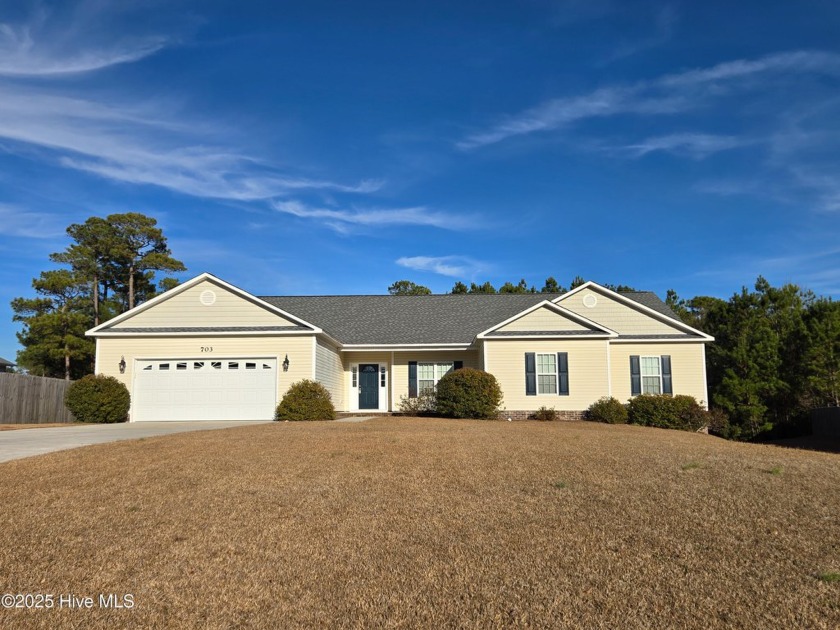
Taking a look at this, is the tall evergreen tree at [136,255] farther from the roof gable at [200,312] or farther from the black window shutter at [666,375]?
the black window shutter at [666,375]

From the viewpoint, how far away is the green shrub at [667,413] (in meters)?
20.8

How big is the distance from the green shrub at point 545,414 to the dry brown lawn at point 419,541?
11005 millimetres

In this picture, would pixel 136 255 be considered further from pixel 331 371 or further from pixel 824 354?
pixel 824 354

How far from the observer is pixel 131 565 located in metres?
4.95

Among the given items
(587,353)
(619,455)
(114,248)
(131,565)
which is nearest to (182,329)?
(587,353)

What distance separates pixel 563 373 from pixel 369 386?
7826mm

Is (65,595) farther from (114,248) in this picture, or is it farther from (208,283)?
(114,248)

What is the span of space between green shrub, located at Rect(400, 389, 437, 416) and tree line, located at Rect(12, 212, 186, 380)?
22.1 metres

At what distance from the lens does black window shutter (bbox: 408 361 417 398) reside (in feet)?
78.2

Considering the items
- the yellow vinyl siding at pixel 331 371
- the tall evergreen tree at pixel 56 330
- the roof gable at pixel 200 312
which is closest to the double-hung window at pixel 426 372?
the yellow vinyl siding at pixel 331 371

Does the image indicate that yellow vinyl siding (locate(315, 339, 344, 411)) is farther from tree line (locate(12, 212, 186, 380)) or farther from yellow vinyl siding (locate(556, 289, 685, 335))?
tree line (locate(12, 212, 186, 380))

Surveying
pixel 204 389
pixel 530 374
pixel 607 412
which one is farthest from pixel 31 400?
pixel 607 412

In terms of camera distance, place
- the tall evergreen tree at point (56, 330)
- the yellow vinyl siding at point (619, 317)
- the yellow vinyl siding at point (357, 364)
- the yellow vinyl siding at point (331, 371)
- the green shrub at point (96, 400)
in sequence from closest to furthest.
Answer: the green shrub at point (96, 400) → the yellow vinyl siding at point (331, 371) → the yellow vinyl siding at point (619, 317) → the yellow vinyl siding at point (357, 364) → the tall evergreen tree at point (56, 330)

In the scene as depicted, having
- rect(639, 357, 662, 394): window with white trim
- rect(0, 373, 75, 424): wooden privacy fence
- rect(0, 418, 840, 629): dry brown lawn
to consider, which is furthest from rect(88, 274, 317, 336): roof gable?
rect(639, 357, 662, 394): window with white trim
